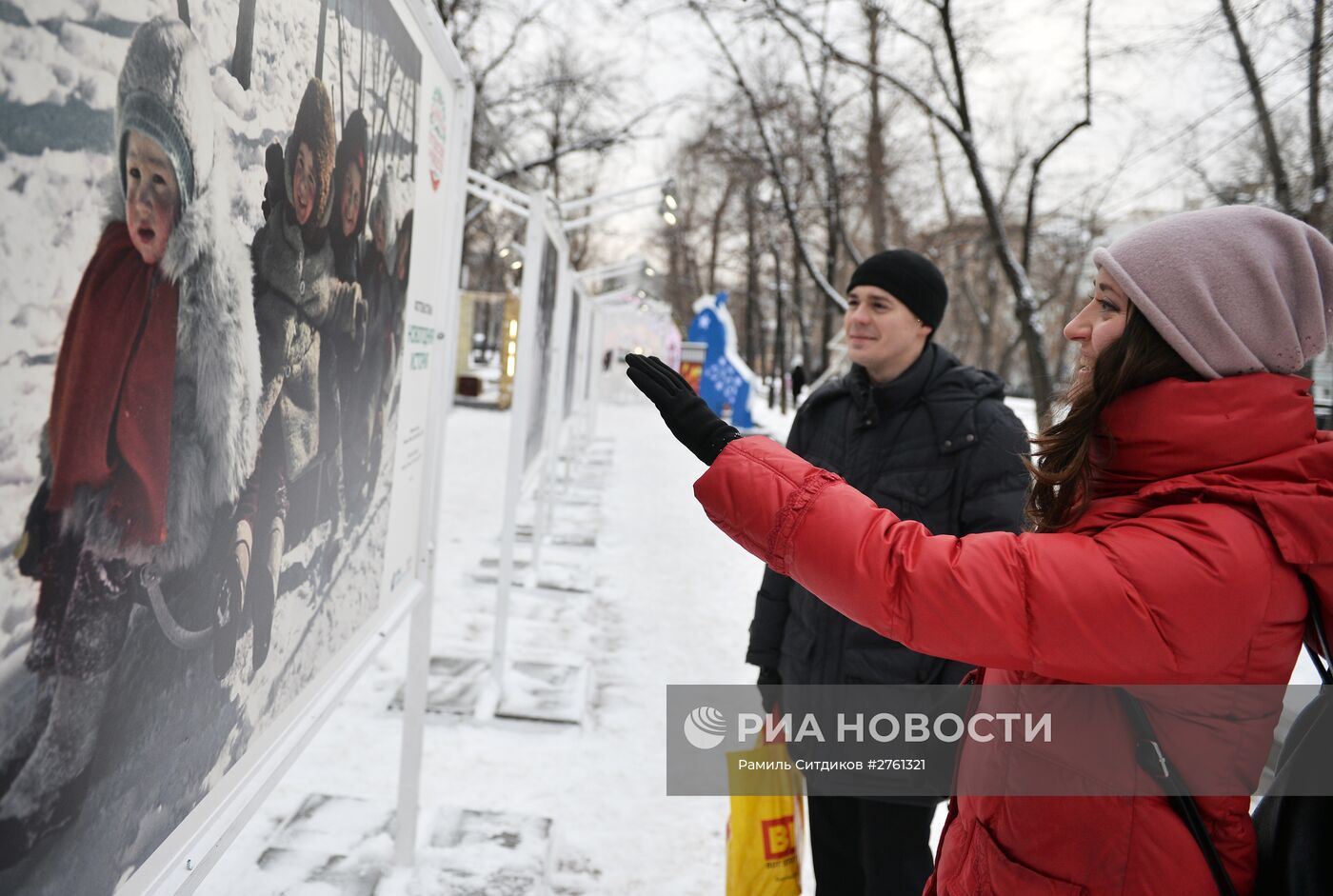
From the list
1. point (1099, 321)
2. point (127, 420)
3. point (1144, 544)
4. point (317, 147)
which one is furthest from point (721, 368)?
point (127, 420)

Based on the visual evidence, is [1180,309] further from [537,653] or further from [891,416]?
[537,653]

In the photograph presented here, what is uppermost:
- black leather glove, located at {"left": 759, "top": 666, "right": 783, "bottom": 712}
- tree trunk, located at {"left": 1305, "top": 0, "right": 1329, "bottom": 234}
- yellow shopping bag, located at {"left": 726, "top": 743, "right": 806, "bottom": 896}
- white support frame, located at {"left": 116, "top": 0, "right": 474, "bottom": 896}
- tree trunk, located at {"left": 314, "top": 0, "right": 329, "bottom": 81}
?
tree trunk, located at {"left": 1305, "top": 0, "right": 1329, "bottom": 234}

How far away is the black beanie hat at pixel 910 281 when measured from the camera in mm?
2463

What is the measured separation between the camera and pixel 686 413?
53.1 inches

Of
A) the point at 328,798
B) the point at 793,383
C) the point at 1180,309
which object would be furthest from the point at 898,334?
the point at 793,383

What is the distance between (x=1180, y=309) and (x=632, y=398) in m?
28.5

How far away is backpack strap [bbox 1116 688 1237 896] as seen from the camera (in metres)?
1.17

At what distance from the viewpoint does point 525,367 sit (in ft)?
15.5

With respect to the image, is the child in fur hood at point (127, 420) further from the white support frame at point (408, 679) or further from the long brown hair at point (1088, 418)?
the long brown hair at point (1088, 418)

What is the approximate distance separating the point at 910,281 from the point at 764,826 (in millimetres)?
1514

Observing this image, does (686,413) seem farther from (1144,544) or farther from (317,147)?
(317,147)

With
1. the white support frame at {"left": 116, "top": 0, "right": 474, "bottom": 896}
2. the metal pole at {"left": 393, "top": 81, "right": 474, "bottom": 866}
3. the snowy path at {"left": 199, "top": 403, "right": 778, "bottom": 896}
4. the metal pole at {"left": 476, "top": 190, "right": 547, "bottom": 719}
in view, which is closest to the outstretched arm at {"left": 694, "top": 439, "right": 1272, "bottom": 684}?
the white support frame at {"left": 116, "top": 0, "right": 474, "bottom": 896}

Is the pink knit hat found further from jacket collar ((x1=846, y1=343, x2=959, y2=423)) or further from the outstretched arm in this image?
jacket collar ((x1=846, y1=343, x2=959, y2=423))

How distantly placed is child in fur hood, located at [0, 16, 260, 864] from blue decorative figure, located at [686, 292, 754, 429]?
737 inches
